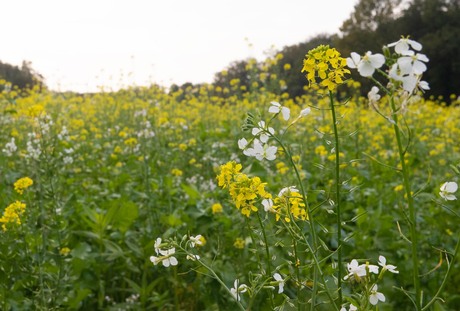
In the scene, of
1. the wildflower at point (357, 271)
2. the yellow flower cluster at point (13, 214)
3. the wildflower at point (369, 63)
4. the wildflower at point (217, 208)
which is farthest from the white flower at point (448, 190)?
the wildflower at point (217, 208)

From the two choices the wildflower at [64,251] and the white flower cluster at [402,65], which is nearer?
the white flower cluster at [402,65]

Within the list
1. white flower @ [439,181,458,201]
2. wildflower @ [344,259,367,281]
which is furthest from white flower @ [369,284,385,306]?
white flower @ [439,181,458,201]

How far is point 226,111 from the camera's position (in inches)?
314

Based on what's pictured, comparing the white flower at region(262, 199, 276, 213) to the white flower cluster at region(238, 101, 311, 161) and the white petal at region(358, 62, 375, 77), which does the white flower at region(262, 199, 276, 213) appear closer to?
the white flower cluster at region(238, 101, 311, 161)

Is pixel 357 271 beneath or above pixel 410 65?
beneath

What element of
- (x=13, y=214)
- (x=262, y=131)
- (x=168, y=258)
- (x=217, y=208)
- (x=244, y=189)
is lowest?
(x=217, y=208)

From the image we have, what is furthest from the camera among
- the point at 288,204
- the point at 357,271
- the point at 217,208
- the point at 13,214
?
the point at 217,208

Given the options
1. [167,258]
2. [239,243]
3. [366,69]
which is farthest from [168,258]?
[239,243]

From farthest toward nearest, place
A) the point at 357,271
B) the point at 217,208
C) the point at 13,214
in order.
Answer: the point at 217,208 < the point at 13,214 < the point at 357,271

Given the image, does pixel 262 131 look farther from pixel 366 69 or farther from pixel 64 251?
pixel 64 251

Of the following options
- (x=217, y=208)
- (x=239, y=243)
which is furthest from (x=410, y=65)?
(x=217, y=208)

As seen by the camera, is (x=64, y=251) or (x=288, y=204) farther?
(x=64, y=251)

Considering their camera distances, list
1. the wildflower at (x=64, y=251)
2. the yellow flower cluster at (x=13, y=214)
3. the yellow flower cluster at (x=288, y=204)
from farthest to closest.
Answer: the wildflower at (x=64, y=251) < the yellow flower cluster at (x=13, y=214) < the yellow flower cluster at (x=288, y=204)

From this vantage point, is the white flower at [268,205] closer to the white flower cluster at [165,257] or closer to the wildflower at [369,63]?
the white flower cluster at [165,257]
